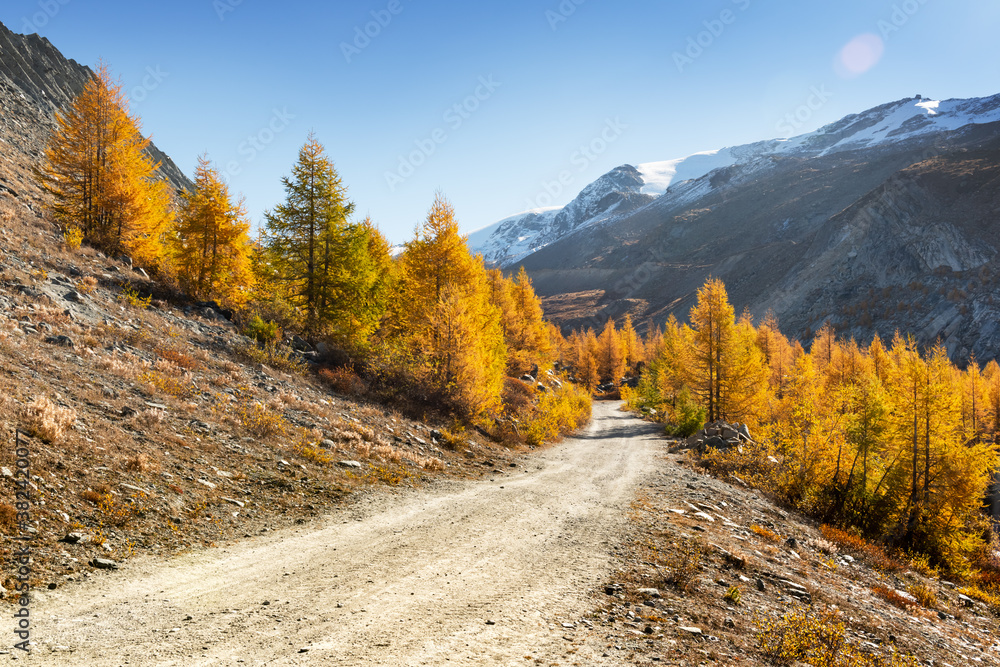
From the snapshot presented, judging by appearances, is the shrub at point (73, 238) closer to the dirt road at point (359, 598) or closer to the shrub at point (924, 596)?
the dirt road at point (359, 598)

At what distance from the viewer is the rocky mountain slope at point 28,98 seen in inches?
1261

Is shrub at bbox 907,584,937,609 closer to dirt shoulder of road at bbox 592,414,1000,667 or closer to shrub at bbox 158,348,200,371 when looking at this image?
dirt shoulder of road at bbox 592,414,1000,667

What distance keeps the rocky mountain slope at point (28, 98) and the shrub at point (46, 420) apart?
2455 cm

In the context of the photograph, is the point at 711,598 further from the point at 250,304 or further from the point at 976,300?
the point at 976,300

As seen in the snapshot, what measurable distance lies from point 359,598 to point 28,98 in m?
80.5

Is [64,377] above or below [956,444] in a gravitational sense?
above

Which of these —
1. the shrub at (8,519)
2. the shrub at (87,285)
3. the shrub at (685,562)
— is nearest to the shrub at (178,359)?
the shrub at (87,285)

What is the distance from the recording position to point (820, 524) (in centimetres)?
1783

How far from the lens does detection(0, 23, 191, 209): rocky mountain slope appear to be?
32.0 metres

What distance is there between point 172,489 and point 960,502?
28389 millimetres

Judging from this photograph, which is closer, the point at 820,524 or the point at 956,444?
the point at 820,524

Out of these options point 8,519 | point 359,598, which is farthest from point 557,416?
point 8,519

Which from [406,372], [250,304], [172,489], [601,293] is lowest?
[172,489]

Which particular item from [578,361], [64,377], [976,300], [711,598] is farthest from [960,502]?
[976,300]
